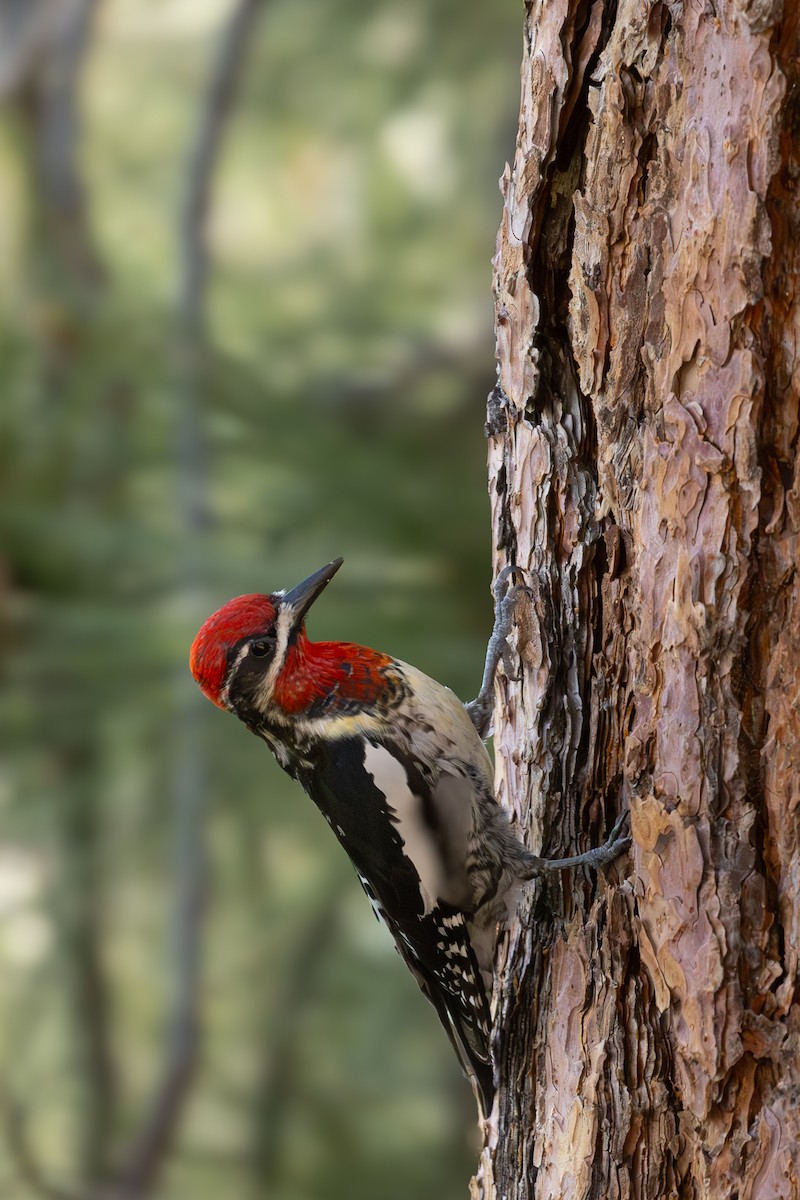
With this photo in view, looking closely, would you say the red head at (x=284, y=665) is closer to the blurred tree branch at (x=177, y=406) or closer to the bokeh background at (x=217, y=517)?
the bokeh background at (x=217, y=517)

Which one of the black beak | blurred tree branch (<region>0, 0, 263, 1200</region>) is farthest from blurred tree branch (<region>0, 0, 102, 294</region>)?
the black beak

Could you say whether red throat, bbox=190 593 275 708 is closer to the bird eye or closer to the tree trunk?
the bird eye

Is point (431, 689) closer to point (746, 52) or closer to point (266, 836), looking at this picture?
point (746, 52)

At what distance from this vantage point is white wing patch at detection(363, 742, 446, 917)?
1.41 metres

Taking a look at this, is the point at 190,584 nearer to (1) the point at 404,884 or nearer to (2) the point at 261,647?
(2) the point at 261,647

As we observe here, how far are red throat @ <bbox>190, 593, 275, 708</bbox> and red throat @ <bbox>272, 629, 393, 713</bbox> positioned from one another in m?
0.08

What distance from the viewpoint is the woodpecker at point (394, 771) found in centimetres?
137

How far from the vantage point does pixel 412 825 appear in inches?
55.9

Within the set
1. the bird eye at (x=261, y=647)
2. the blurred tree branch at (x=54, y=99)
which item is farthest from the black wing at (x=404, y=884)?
the blurred tree branch at (x=54, y=99)

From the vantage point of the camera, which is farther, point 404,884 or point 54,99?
point 54,99

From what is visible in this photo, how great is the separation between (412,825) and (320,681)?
0.72ft

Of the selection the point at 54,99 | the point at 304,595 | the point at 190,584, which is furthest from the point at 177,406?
the point at 304,595

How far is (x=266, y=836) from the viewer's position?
325 cm

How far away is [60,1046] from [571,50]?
11.0ft
